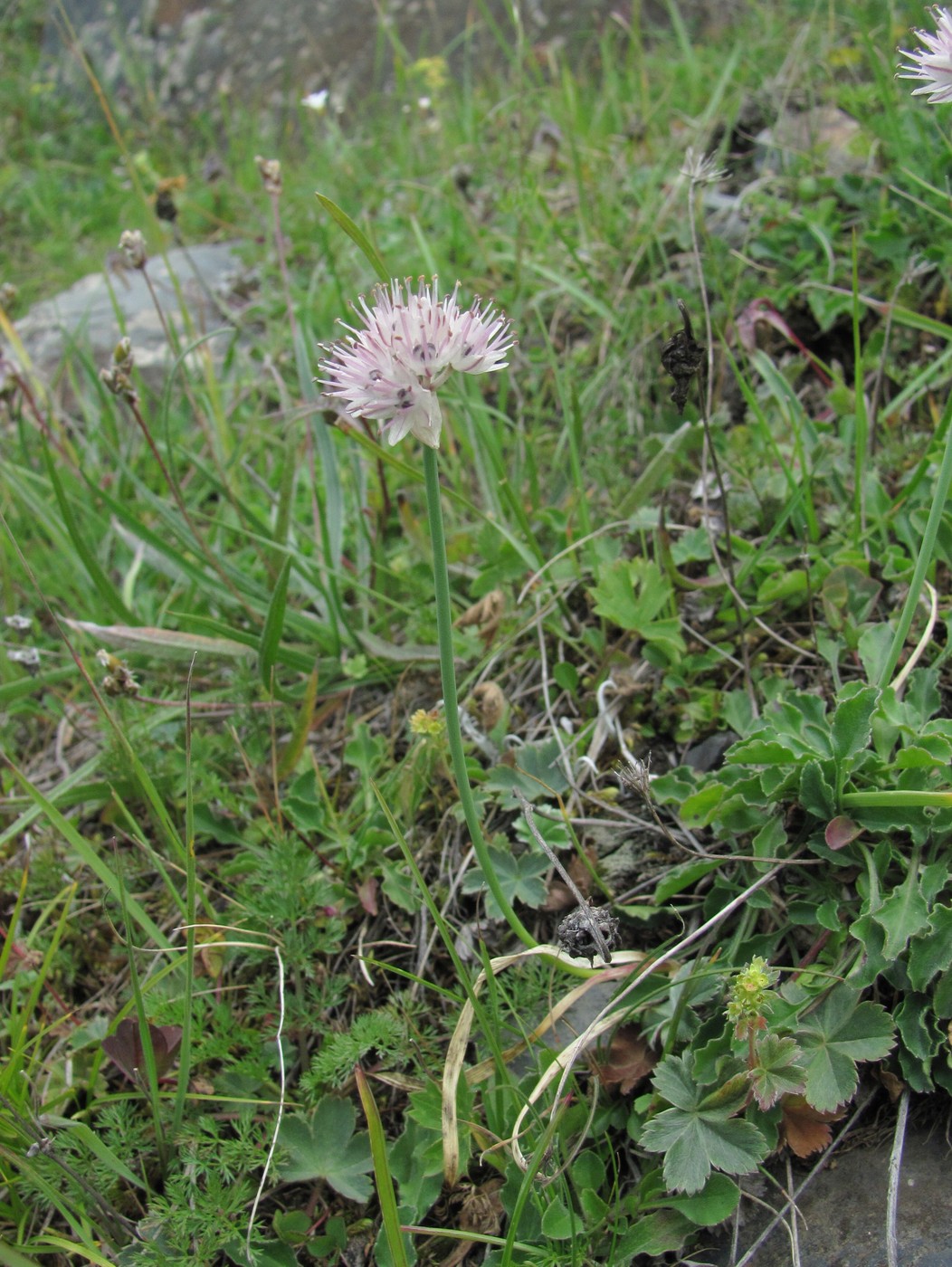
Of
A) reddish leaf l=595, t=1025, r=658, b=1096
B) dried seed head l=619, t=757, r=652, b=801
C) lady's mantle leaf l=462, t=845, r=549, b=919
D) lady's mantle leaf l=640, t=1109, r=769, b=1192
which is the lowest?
reddish leaf l=595, t=1025, r=658, b=1096

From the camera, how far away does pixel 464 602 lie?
2113mm

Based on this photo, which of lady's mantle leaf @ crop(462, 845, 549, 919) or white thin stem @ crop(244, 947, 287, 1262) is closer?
white thin stem @ crop(244, 947, 287, 1262)

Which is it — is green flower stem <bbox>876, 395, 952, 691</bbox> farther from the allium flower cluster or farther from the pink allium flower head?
the allium flower cluster

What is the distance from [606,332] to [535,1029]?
183 centimetres

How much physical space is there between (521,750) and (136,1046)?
780 mm

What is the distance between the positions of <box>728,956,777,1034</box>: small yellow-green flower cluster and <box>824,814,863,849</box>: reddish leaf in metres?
0.25

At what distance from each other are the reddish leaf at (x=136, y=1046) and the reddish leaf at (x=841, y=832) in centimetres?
103

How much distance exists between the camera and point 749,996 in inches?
43.4

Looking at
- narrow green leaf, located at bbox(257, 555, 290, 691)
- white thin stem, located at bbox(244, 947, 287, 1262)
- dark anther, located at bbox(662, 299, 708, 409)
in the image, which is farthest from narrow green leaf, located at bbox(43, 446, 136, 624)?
dark anther, located at bbox(662, 299, 708, 409)

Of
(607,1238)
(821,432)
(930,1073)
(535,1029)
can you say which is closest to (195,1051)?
(535,1029)

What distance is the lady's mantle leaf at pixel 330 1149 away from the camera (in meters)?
1.34

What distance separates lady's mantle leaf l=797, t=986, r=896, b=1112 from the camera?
1175 mm

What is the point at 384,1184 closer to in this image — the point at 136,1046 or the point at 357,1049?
the point at 357,1049

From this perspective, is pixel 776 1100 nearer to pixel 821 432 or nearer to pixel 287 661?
pixel 287 661
